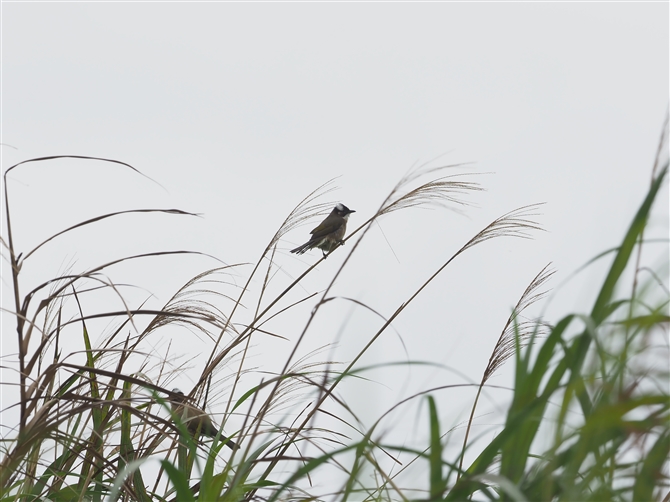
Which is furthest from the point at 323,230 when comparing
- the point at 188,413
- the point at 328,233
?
the point at 188,413

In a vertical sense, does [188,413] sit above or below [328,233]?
below

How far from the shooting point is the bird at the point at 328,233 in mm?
6973

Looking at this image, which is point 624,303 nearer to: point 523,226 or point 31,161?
point 523,226

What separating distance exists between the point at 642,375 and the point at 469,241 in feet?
3.98

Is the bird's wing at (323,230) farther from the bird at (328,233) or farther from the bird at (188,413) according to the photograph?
the bird at (188,413)

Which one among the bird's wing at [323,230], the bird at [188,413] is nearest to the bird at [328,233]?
the bird's wing at [323,230]

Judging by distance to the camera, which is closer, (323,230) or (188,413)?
(188,413)

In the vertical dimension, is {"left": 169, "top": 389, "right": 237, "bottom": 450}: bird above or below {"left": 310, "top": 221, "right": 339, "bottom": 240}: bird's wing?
below

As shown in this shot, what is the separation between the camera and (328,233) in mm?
7012

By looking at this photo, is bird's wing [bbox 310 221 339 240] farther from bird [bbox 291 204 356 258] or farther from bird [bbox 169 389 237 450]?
bird [bbox 169 389 237 450]

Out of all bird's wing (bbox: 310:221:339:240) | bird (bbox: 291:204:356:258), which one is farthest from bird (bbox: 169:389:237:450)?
bird's wing (bbox: 310:221:339:240)

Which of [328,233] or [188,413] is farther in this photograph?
[328,233]

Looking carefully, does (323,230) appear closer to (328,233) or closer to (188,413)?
(328,233)

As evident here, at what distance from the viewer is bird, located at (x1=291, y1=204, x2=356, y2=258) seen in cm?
697
